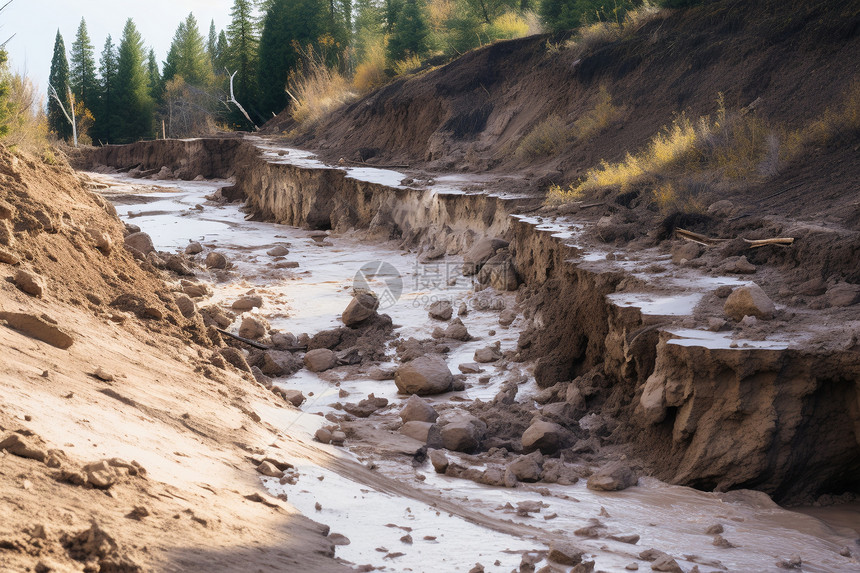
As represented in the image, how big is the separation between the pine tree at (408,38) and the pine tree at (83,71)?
27.4m

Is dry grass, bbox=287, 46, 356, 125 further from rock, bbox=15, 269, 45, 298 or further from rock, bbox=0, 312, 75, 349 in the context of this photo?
rock, bbox=0, 312, 75, 349

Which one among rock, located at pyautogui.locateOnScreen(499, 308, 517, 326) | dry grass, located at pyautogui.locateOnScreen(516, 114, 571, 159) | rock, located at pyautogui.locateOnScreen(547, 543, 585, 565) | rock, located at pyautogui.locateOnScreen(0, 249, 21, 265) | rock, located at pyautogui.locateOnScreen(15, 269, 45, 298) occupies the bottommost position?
rock, located at pyautogui.locateOnScreen(547, 543, 585, 565)

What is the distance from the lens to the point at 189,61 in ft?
166

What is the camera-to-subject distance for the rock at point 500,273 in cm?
992

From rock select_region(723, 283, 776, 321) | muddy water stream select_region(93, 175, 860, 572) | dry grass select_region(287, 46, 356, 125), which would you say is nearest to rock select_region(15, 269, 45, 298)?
muddy water stream select_region(93, 175, 860, 572)

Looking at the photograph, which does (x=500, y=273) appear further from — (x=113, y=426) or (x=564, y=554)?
(x=113, y=426)

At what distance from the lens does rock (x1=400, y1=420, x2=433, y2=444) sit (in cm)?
587

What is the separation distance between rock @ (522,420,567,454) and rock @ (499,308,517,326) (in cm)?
307

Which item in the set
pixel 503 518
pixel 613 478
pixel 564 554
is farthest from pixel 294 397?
pixel 564 554

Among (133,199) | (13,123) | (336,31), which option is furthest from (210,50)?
(13,123)

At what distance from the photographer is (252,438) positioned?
470 centimetres

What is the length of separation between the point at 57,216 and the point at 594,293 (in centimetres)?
459

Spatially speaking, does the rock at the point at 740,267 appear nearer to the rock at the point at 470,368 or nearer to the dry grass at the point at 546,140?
the rock at the point at 470,368

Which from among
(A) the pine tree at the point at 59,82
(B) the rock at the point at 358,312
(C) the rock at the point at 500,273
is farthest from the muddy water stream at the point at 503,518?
(A) the pine tree at the point at 59,82
